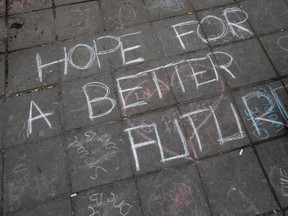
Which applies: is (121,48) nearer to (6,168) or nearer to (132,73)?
(132,73)

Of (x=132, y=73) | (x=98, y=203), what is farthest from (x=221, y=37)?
(x=98, y=203)

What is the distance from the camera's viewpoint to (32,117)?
12.5ft

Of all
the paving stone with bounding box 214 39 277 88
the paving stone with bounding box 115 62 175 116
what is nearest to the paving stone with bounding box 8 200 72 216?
the paving stone with bounding box 115 62 175 116

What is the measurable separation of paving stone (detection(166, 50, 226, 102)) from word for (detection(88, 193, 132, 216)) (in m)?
1.43

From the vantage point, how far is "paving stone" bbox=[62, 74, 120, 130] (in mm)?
3762

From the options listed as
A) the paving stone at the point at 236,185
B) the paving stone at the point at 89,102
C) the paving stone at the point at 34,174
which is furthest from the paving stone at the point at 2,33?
the paving stone at the point at 236,185

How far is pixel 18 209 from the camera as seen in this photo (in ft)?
10.9

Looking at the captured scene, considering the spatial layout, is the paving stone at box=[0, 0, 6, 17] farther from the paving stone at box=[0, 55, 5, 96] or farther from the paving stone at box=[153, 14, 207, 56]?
the paving stone at box=[153, 14, 207, 56]

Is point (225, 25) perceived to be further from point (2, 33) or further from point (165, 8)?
point (2, 33)

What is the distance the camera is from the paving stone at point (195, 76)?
3.90 m

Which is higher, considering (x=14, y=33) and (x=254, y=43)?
(x=14, y=33)

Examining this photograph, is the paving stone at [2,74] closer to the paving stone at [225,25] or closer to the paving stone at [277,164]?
the paving stone at [225,25]

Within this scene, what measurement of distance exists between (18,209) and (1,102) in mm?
1416

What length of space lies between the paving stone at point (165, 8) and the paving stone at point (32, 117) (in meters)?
1.85
